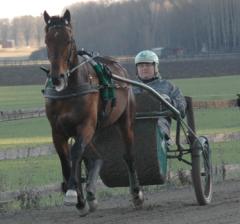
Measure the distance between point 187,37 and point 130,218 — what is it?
106686 millimetres

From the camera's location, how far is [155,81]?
888 centimetres

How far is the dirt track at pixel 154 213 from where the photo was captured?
711 centimetres

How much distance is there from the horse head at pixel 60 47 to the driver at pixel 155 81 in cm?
184

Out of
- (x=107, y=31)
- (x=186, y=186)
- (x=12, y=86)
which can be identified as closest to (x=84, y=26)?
(x=107, y=31)

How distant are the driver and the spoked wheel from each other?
38 centimetres

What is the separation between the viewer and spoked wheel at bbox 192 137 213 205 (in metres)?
8.22

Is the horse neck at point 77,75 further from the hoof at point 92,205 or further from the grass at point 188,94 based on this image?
the grass at point 188,94

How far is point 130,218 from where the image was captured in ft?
24.1

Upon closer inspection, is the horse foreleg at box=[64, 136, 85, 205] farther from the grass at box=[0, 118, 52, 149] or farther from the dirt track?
the grass at box=[0, 118, 52, 149]

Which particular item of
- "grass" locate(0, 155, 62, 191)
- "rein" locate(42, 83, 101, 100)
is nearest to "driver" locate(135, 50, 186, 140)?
"rein" locate(42, 83, 101, 100)

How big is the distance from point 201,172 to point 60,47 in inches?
105

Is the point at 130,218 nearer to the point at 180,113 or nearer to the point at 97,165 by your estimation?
the point at 97,165

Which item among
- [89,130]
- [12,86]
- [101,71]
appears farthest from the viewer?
[12,86]

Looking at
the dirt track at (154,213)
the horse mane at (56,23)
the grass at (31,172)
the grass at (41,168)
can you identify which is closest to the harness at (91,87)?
the horse mane at (56,23)
